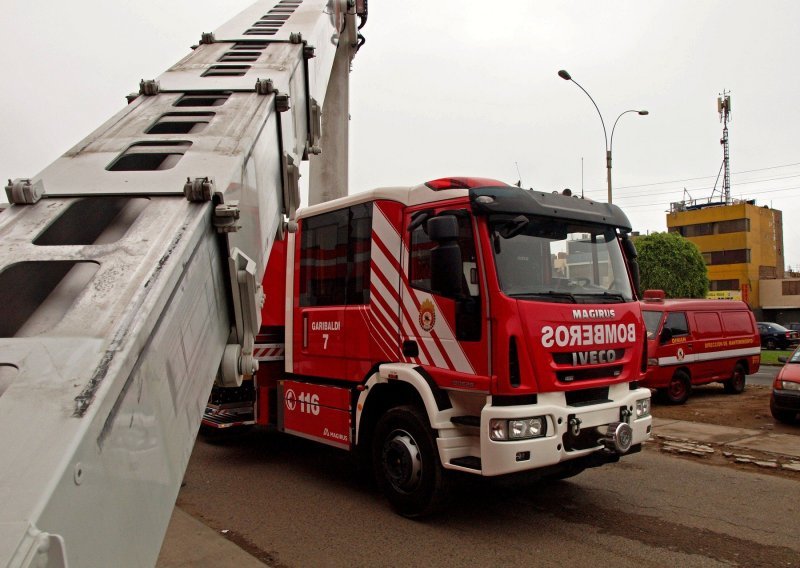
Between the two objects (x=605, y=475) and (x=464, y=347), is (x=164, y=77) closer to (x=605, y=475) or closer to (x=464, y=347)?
(x=464, y=347)

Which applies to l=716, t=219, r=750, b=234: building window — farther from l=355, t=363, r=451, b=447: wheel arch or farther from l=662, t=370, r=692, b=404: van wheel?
l=355, t=363, r=451, b=447: wheel arch

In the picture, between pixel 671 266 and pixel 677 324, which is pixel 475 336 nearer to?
pixel 677 324

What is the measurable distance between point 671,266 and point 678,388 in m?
38.2

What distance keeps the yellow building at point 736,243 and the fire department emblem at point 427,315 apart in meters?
62.7

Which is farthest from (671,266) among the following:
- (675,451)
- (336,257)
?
(336,257)

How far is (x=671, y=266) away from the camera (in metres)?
48.5

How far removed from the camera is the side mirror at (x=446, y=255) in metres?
5.23

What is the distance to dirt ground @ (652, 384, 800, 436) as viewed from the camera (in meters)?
10.9

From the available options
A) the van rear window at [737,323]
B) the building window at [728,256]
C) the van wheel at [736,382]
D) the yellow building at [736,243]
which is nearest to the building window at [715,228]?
the yellow building at [736,243]

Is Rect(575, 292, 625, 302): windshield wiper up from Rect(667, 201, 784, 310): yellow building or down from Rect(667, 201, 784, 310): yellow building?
down

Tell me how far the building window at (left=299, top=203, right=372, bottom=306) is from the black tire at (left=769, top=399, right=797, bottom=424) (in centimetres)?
823

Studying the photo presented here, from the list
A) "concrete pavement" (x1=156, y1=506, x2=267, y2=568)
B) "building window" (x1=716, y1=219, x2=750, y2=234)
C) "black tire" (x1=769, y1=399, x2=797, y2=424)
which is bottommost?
"concrete pavement" (x1=156, y1=506, x2=267, y2=568)

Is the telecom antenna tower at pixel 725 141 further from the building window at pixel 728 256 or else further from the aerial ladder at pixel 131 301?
the aerial ladder at pixel 131 301

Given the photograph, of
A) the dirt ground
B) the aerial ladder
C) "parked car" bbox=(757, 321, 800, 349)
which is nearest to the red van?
the dirt ground
